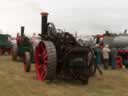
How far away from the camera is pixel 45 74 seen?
9.56 meters

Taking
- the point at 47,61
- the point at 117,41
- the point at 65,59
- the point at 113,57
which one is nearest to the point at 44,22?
the point at 65,59

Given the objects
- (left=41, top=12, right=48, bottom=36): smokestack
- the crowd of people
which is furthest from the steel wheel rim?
the crowd of people

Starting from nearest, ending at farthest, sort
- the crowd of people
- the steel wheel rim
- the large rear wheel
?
the large rear wheel
the steel wheel rim
the crowd of people

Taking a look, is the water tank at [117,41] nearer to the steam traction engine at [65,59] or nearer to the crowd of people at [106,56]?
the crowd of people at [106,56]

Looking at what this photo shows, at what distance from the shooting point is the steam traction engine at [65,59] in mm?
9266

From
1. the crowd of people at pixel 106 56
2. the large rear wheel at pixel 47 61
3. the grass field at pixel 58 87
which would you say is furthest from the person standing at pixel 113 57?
the large rear wheel at pixel 47 61

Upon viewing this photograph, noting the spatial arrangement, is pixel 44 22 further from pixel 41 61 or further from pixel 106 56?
pixel 106 56

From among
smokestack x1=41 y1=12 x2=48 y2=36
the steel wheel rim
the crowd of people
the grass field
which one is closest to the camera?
the grass field

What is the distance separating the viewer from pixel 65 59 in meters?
9.52

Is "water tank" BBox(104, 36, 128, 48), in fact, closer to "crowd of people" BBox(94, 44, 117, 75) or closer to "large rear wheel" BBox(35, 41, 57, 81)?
"crowd of people" BBox(94, 44, 117, 75)

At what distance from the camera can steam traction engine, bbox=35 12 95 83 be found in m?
9.27

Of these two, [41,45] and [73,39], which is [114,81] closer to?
[73,39]

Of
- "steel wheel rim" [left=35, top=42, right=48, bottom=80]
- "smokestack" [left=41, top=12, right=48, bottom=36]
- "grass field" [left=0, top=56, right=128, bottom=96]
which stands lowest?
"grass field" [left=0, top=56, right=128, bottom=96]

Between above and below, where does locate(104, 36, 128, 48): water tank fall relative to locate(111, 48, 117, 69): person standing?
above
